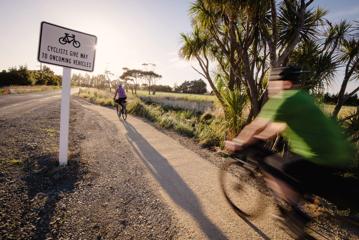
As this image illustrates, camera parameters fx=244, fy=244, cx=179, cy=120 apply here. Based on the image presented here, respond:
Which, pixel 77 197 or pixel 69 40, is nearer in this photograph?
pixel 77 197

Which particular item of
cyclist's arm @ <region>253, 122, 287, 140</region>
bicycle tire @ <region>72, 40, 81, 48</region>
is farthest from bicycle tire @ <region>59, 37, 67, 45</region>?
cyclist's arm @ <region>253, 122, 287, 140</region>

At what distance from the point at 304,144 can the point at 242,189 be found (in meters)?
1.44

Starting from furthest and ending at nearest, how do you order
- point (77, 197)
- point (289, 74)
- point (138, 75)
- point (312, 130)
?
point (138, 75)
point (77, 197)
point (289, 74)
point (312, 130)

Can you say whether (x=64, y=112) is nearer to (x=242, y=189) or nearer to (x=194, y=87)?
(x=242, y=189)

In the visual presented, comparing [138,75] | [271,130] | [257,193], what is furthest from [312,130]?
[138,75]

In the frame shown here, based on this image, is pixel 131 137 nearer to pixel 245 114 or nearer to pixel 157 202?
pixel 245 114

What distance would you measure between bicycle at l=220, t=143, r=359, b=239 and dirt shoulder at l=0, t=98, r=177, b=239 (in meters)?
1.02

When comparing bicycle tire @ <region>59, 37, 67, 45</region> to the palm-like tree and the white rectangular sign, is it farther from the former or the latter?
the palm-like tree

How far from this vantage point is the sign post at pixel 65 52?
165 inches

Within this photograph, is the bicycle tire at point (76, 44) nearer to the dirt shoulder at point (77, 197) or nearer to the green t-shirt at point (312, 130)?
the dirt shoulder at point (77, 197)

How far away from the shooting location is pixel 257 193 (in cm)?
342

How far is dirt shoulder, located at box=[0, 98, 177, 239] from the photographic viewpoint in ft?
9.29

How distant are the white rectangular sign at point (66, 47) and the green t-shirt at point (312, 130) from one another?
369cm

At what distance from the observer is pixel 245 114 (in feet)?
25.8
